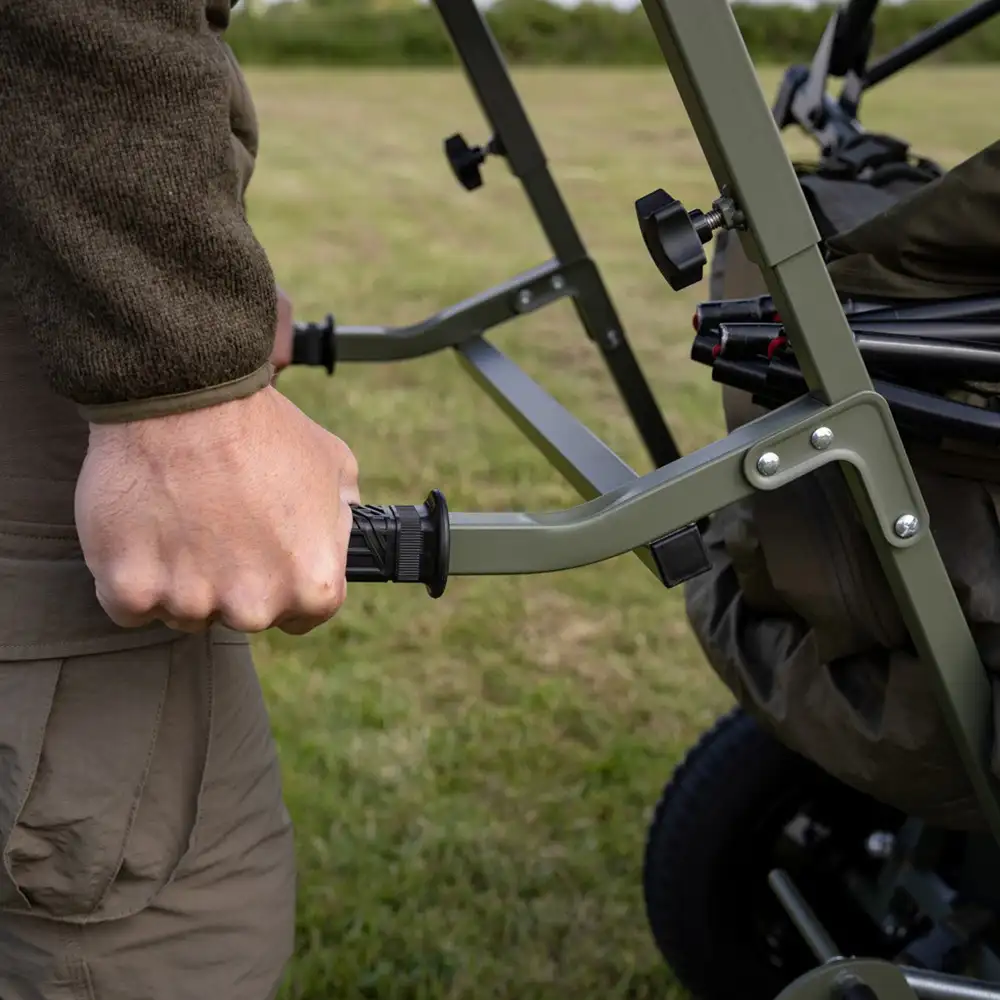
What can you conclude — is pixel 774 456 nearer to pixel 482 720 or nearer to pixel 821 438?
pixel 821 438

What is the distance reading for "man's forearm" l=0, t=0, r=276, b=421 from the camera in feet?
2.09

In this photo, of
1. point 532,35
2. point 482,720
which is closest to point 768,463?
point 482,720

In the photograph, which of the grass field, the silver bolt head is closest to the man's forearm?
the silver bolt head

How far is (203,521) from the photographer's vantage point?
69 cm

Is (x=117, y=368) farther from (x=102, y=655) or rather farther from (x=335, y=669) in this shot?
(x=335, y=669)

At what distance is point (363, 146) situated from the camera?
8461 mm

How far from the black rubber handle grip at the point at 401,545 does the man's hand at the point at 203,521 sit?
4cm

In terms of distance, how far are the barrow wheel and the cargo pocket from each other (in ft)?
2.26

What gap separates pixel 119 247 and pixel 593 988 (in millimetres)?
1275

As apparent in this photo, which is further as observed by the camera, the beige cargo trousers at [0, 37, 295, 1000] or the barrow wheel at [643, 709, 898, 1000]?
the barrow wheel at [643, 709, 898, 1000]

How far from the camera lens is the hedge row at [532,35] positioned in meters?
16.5

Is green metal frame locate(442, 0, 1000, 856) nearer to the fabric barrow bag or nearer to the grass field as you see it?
the fabric barrow bag

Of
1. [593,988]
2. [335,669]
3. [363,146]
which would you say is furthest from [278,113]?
[593,988]

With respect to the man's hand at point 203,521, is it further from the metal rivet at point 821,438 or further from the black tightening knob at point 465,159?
the black tightening knob at point 465,159
